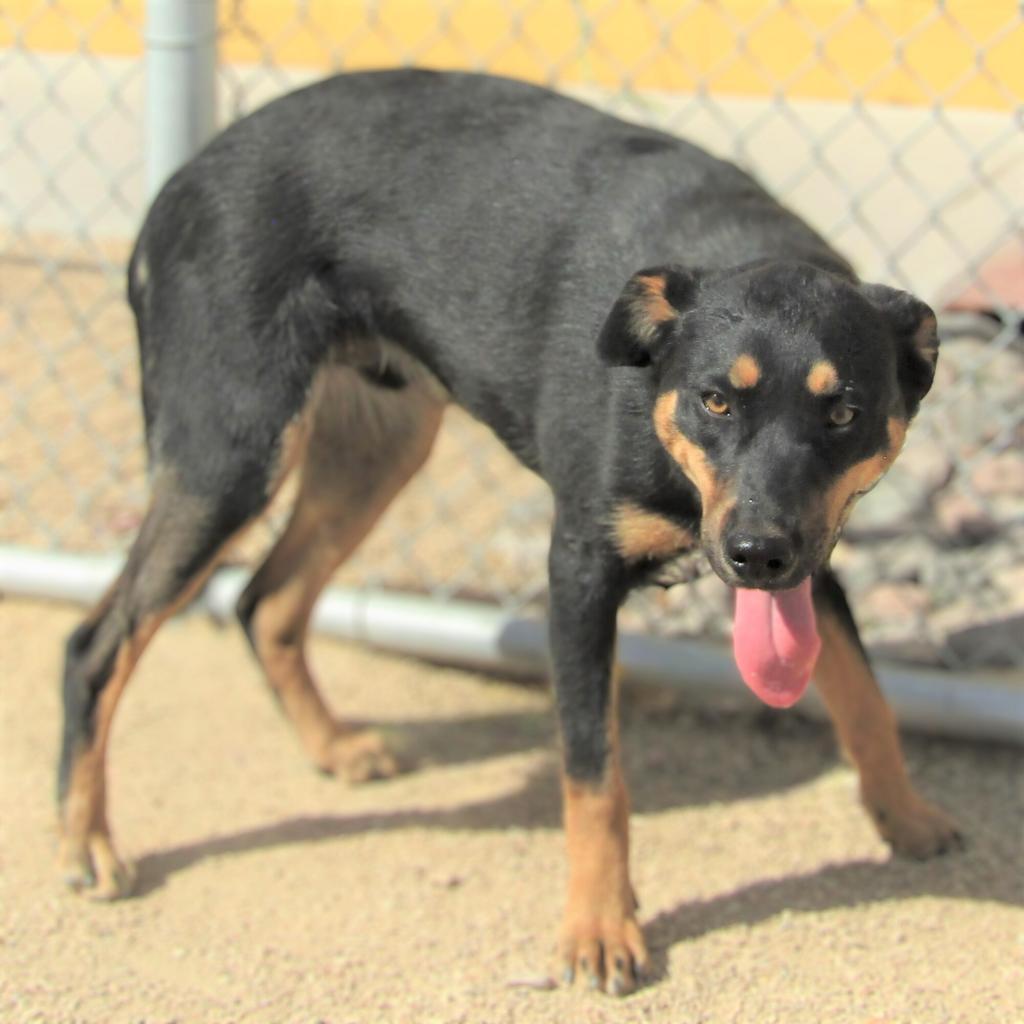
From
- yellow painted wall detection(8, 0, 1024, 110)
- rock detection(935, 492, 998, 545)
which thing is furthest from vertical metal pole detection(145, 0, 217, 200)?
rock detection(935, 492, 998, 545)

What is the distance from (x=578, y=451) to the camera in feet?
9.93

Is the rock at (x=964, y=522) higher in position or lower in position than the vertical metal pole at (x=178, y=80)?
lower

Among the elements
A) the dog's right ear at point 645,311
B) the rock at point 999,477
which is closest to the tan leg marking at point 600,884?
the dog's right ear at point 645,311

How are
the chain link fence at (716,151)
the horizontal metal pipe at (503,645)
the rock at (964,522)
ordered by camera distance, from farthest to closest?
the rock at (964,522) → the chain link fence at (716,151) → the horizontal metal pipe at (503,645)

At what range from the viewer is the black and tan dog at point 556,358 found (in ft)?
8.88

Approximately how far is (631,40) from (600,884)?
383cm

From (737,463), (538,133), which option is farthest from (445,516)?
(737,463)

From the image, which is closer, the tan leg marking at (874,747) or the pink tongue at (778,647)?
the pink tongue at (778,647)

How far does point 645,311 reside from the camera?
9.17ft

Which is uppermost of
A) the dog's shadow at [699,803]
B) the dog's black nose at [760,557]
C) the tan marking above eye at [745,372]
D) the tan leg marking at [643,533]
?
the tan marking above eye at [745,372]

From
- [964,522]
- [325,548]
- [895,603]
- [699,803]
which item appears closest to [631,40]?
[964,522]

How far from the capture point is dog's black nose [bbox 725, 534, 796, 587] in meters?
2.53

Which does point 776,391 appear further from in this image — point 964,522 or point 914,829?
point 964,522

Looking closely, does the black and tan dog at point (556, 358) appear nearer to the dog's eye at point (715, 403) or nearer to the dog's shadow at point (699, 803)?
the dog's eye at point (715, 403)
